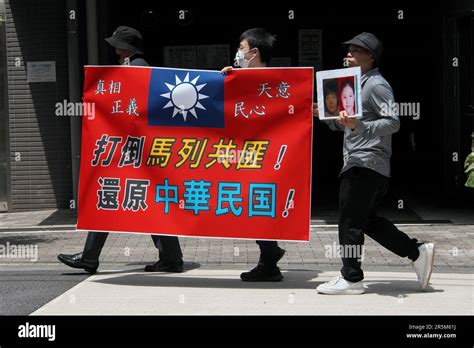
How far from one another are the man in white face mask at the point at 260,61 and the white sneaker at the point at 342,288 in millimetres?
667

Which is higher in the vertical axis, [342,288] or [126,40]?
[126,40]

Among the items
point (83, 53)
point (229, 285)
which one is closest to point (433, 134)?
point (83, 53)

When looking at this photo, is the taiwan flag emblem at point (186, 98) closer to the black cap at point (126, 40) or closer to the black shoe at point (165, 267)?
the black cap at point (126, 40)

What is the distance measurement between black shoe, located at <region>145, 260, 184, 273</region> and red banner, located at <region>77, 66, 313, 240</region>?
2.52ft

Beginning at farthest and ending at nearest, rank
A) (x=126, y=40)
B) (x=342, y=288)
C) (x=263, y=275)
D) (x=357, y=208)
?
(x=126, y=40)
(x=263, y=275)
(x=342, y=288)
(x=357, y=208)

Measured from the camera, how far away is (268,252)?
24.3 feet

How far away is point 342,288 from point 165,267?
5.92 ft

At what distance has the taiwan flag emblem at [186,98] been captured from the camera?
7.16m

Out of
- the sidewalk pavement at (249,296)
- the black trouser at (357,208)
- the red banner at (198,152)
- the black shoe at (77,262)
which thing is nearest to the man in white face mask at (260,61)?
the sidewalk pavement at (249,296)

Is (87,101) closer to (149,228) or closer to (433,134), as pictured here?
(149,228)

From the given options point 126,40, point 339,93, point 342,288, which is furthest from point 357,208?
point 126,40

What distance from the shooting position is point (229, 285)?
291 inches

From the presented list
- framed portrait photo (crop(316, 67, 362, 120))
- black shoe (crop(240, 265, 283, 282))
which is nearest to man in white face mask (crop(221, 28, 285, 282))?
black shoe (crop(240, 265, 283, 282))

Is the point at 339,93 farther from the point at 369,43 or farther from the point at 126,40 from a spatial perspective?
the point at 126,40
